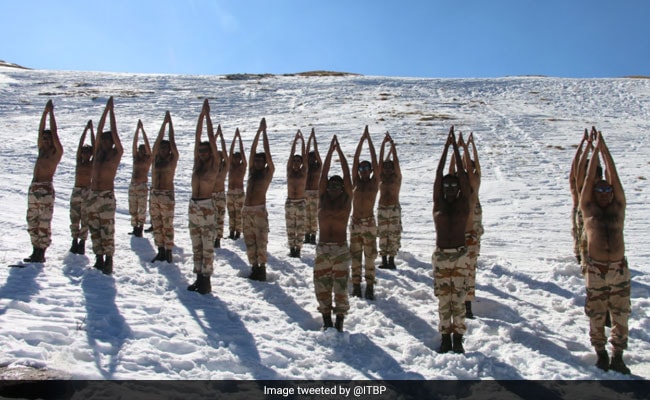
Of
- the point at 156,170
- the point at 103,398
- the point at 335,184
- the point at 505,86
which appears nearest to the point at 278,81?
the point at 505,86

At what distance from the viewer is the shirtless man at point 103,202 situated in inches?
299

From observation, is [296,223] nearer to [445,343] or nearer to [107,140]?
[107,140]

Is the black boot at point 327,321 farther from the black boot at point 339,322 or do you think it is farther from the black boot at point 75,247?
the black boot at point 75,247

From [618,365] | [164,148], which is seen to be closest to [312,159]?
[164,148]

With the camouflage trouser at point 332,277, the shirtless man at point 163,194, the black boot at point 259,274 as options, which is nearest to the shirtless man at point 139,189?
the shirtless man at point 163,194

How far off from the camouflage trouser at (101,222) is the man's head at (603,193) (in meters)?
6.62

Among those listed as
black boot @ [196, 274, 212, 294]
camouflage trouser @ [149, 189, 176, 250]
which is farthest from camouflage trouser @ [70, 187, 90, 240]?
black boot @ [196, 274, 212, 294]

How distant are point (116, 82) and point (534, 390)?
40.0 meters

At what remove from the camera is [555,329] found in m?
6.86

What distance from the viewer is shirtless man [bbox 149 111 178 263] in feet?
28.6

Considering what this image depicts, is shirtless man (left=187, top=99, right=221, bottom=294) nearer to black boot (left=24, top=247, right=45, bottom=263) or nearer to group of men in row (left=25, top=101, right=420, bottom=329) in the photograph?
group of men in row (left=25, top=101, right=420, bottom=329)

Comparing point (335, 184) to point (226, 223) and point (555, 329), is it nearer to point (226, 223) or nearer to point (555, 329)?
point (555, 329)

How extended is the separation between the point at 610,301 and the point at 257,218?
17.0 ft

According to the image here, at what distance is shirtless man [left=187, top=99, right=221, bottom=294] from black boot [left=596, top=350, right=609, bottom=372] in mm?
5064
